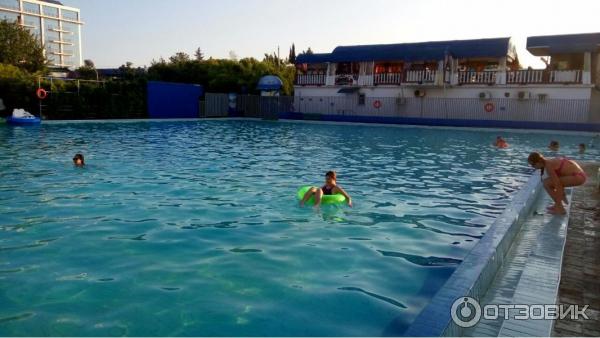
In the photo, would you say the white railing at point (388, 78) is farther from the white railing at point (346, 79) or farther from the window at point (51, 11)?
the window at point (51, 11)

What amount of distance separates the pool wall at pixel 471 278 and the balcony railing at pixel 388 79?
91.5ft

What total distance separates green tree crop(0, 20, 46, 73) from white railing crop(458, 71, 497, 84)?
36.6 metres

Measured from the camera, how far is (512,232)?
211 inches

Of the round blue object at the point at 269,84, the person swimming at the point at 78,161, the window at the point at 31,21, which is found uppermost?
the window at the point at 31,21

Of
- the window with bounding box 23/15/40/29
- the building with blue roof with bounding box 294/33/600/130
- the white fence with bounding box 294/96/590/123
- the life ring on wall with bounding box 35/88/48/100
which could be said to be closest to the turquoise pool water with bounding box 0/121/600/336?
the life ring on wall with bounding box 35/88/48/100

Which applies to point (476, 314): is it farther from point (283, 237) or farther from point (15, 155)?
point (15, 155)

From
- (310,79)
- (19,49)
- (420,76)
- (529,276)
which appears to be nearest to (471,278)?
(529,276)

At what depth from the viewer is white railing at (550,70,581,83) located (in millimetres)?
26906

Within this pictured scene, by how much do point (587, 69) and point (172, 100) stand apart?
2661cm

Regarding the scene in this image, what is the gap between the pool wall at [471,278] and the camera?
2.99 metres

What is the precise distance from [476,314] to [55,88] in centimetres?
2792

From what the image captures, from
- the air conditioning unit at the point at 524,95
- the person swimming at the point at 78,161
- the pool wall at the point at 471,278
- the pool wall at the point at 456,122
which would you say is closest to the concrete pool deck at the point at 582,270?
the pool wall at the point at 471,278

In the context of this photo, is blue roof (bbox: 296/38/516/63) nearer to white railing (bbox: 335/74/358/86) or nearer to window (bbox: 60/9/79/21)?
white railing (bbox: 335/74/358/86)

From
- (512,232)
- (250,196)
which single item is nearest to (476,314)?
(512,232)
